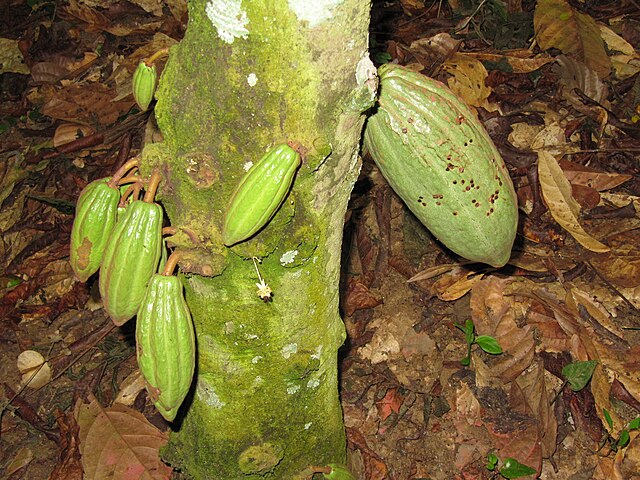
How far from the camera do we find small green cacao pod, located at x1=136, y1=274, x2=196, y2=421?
1.13 metres

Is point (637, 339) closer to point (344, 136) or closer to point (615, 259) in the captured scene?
point (615, 259)

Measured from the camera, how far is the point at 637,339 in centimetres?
232

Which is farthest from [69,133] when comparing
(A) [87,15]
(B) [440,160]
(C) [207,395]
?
(B) [440,160]

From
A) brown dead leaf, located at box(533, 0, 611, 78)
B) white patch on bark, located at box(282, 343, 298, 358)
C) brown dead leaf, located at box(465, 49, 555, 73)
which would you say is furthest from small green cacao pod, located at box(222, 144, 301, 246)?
brown dead leaf, located at box(533, 0, 611, 78)

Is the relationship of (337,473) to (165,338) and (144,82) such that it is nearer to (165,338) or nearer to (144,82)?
(165,338)

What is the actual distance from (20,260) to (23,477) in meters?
1.20

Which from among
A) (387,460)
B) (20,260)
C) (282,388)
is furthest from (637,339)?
(20,260)

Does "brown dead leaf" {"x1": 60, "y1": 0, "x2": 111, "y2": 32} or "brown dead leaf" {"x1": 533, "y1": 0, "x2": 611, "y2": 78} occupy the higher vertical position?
"brown dead leaf" {"x1": 60, "y1": 0, "x2": 111, "y2": 32}

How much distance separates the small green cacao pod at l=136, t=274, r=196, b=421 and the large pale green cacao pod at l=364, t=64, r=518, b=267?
56cm

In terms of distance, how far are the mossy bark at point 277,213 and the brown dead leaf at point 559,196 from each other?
1466 mm

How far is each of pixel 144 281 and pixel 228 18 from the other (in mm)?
477

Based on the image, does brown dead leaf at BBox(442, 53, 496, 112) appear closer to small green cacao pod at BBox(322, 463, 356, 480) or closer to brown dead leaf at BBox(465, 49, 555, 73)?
brown dead leaf at BBox(465, 49, 555, 73)

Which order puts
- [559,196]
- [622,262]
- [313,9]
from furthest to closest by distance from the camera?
[559,196] < [622,262] < [313,9]

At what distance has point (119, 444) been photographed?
6.71 ft
